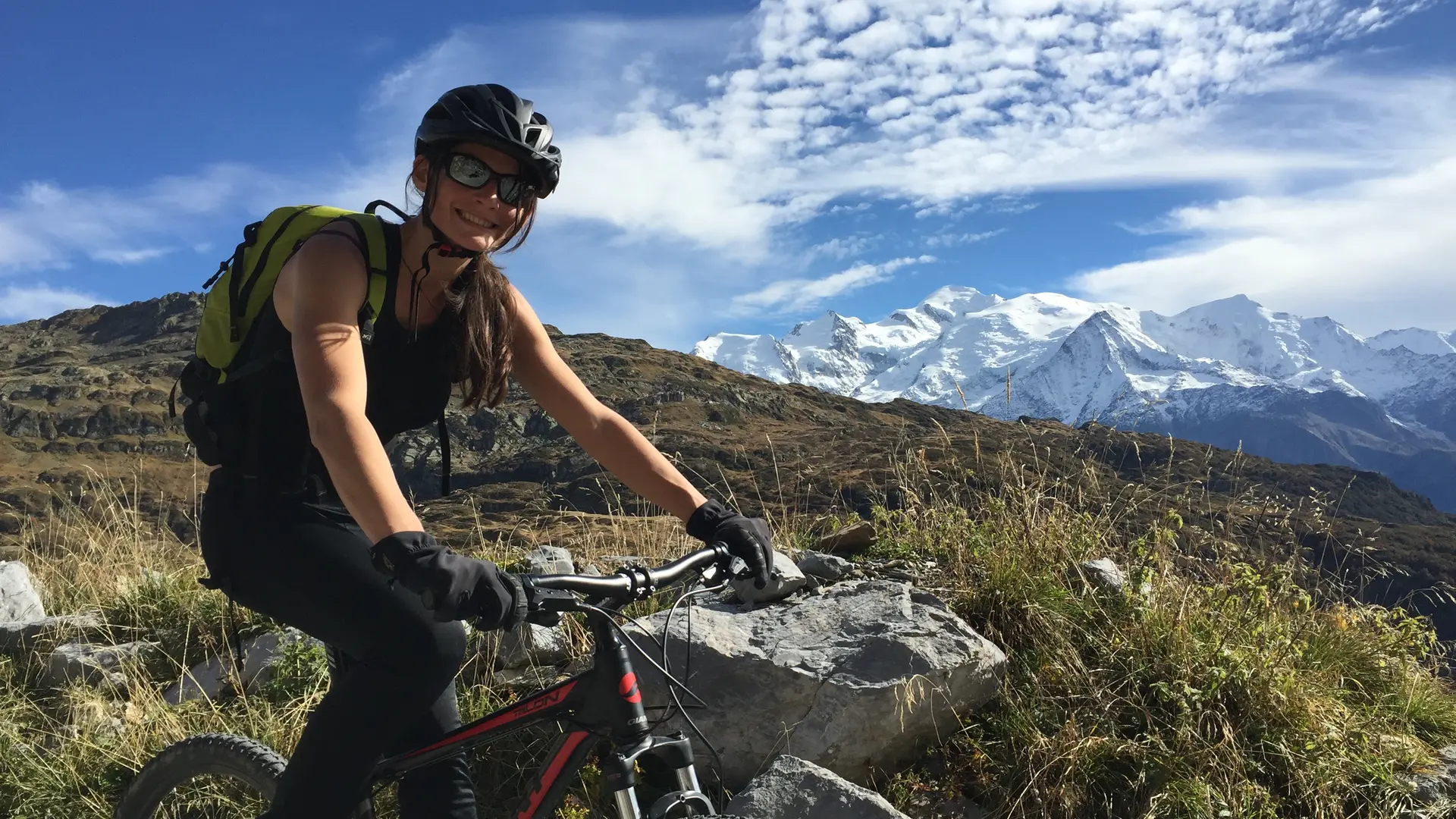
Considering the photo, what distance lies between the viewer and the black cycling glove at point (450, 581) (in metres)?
1.78

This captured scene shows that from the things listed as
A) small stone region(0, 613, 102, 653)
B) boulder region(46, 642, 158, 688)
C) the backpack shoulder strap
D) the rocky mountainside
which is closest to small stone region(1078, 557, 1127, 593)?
the rocky mountainside

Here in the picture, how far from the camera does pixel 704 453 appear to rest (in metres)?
38.2

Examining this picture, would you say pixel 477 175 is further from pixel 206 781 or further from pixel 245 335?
pixel 206 781

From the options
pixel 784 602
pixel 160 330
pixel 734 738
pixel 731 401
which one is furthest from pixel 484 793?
pixel 160 330

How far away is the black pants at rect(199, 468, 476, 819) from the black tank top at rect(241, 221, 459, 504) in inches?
2.9

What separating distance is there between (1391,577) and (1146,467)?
1430 millimetres

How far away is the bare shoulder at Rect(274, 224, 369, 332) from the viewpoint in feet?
6.97

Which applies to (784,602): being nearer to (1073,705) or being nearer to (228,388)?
(1073,705)

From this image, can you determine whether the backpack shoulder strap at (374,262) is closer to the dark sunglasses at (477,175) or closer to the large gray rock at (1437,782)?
the dark sunglasses at (477,175)

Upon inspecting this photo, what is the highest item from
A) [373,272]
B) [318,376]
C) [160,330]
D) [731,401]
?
[160,330]

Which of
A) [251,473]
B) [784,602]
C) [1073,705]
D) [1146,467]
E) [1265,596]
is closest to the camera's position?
[251,473]

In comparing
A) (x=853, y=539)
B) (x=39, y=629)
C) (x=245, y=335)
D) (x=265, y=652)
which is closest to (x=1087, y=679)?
(x=853, y=539)

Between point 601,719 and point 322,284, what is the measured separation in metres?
1.22

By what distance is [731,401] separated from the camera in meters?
119
